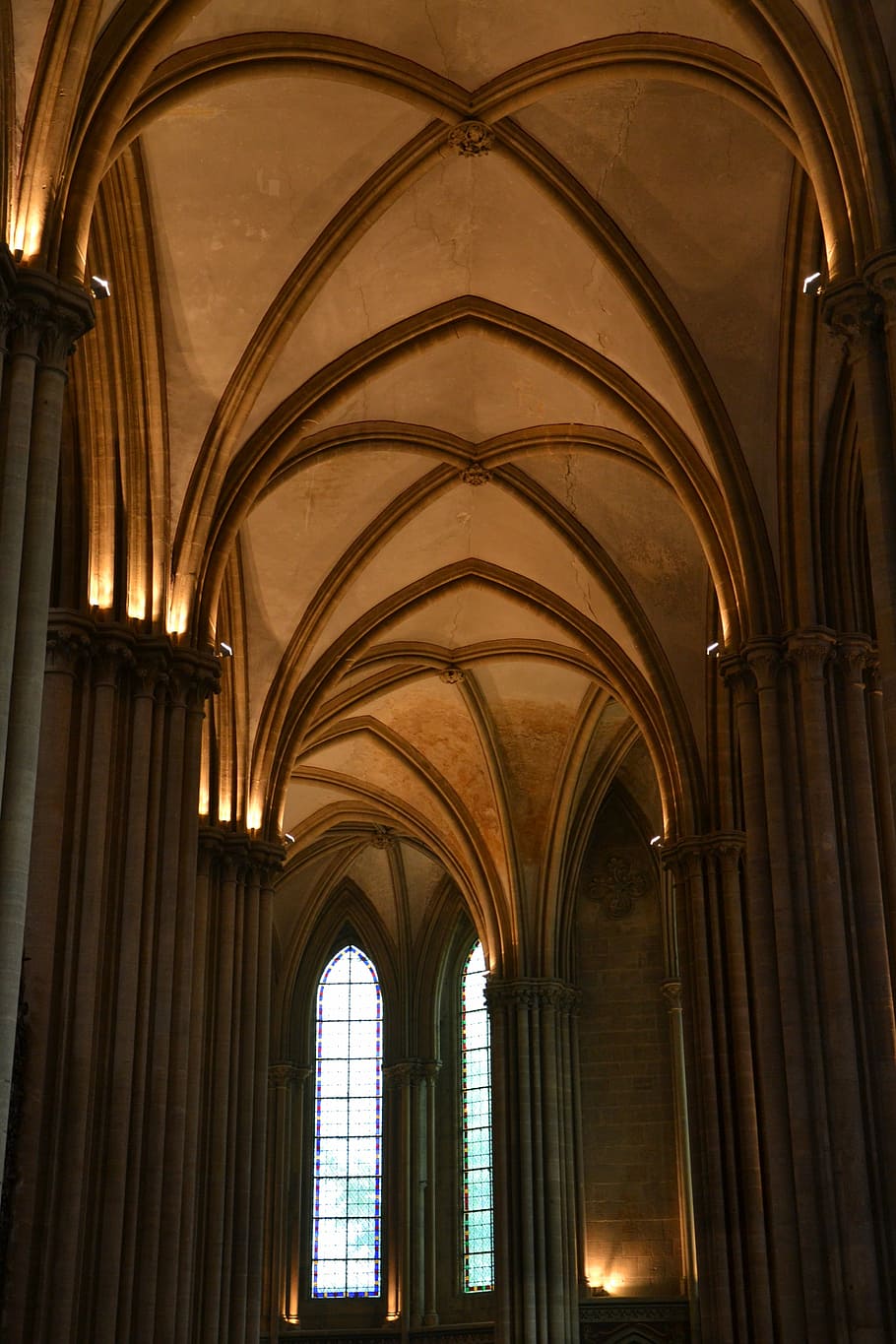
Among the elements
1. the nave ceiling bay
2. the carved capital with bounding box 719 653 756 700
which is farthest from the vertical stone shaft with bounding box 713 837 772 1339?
the carved capital with bounding box 719 653 756 700

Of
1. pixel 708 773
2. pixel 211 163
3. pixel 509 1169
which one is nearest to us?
pixel 211 163

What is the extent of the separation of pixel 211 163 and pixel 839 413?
5.93 meters

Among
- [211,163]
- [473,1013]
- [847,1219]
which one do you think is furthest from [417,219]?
[473,1013]

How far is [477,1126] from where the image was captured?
30297 mm

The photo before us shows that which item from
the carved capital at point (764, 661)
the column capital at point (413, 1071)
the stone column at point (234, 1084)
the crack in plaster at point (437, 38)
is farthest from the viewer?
the column capital at point (413, 1071)

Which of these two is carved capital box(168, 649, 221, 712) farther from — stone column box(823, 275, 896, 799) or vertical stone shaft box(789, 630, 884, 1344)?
stone column box(823, 275, 896, 799)

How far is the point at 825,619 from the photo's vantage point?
1602cm

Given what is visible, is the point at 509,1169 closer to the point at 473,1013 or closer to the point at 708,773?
the point at 473,1013

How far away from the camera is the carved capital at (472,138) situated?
51.4 ft

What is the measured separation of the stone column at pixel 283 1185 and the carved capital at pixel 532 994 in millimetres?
4602

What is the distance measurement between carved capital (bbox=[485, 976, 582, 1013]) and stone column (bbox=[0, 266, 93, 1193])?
53.7ft

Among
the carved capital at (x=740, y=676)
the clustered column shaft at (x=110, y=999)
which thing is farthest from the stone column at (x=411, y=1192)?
the carved capital at (x=740, y=676)

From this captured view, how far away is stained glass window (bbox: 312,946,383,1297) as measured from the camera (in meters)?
30.4

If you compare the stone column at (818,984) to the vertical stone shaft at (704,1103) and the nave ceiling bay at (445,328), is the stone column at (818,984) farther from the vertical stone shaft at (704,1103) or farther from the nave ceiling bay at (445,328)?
the nave ceiling bay at (445,328)
